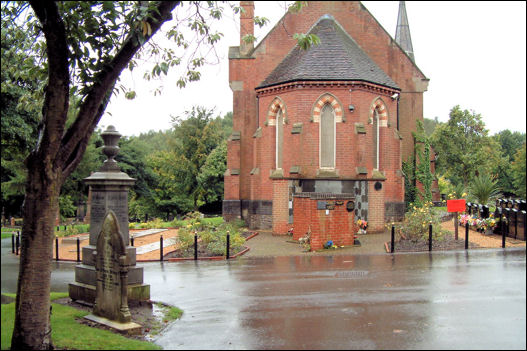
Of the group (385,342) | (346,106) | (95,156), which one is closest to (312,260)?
(385,342)

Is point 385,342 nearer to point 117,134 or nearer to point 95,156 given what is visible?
point 117,134

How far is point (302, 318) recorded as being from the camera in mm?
8109

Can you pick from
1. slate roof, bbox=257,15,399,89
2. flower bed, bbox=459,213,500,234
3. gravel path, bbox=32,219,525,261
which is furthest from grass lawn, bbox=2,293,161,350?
slate roof, bbox=257,15,399,89

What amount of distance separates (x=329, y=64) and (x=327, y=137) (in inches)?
135

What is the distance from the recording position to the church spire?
43688 mm

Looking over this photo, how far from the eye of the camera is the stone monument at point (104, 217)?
385 inches

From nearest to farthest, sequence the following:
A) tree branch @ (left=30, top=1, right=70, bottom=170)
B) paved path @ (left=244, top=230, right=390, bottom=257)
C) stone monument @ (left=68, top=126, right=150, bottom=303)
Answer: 1. tree branch @ (left=30, top=1, right=70, bottom=170)
2. stone monument @ (left=68, top=126, right=150, bottom=303)
3. paved path @ (left=244, top=230, right=390, bottom=257)

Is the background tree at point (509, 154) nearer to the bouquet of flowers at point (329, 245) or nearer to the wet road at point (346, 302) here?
the wet road at point (346, 302)

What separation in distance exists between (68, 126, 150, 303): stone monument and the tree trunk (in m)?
2.87

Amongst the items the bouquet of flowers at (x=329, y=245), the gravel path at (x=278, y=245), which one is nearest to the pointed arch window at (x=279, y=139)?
the gravel path at (x=278, y=245)

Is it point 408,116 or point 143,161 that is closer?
point 408,116

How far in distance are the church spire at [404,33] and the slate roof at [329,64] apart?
21.2m

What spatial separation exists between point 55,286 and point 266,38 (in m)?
17.3

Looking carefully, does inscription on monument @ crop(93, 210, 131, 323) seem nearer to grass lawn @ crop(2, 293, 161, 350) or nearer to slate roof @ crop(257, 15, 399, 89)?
grass lawn @ crop(2, 293, 161, 350)
